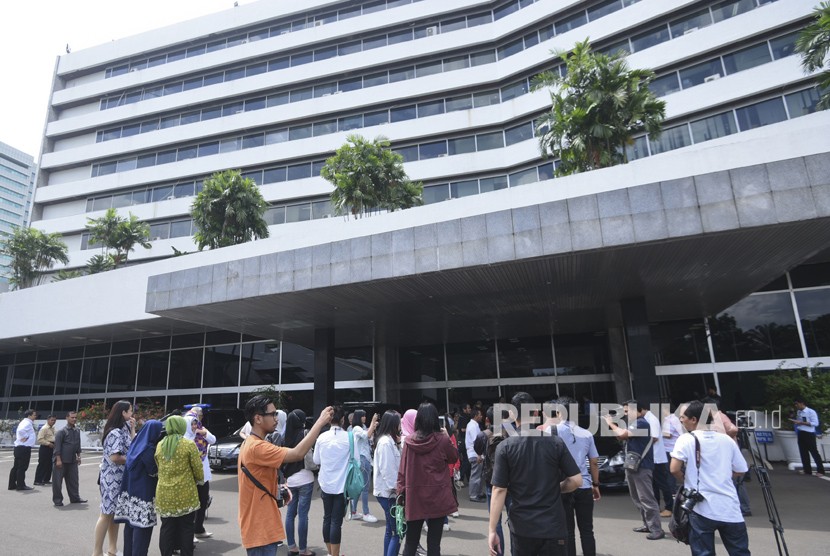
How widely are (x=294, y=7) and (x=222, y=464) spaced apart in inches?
1384

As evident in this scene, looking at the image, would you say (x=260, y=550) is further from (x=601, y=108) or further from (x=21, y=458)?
(x=601, y=108)

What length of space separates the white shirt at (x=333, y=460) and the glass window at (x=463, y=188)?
25.2 meters

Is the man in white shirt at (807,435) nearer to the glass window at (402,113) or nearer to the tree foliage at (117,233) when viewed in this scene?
the glass window at (402,113)

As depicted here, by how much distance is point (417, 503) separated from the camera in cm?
443

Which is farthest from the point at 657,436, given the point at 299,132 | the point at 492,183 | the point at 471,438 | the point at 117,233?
the point at 117,233

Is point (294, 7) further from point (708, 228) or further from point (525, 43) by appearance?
point (708, 228)

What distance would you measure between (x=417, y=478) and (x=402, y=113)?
3082cm

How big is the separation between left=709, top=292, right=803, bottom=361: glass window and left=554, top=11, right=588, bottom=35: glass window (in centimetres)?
2078

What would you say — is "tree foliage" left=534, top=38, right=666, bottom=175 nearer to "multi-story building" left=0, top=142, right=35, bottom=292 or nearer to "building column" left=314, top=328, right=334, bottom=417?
"building column" left=314, top=328, right=334, bottom=417

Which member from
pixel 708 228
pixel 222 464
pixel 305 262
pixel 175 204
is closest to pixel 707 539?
pixel 708 228

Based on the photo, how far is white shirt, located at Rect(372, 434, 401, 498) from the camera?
18.7ft

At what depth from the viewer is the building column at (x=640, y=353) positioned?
11.0 m

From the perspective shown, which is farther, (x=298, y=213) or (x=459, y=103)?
(x=298, y=213)

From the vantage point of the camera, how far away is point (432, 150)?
3130 cm
